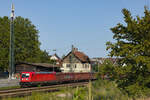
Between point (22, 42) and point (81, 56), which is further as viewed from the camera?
point (81, 56)

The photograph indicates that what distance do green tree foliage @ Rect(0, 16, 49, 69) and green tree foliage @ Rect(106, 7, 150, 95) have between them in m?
45.3

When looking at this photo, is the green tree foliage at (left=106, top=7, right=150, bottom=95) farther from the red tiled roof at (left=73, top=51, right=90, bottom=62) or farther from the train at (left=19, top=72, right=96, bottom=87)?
the red tiled roof at (left=73, top=51, right=90, bottom=62)

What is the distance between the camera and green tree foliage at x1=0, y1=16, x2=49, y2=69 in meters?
52.8

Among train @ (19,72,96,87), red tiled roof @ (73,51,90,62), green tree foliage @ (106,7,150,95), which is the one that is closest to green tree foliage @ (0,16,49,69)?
red tiled roof @ (73,51,90,62)

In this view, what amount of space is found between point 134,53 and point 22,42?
51.6 metres

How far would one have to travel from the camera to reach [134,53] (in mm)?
9445

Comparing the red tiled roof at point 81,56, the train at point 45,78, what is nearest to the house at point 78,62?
the red tiled roof at point 81,56

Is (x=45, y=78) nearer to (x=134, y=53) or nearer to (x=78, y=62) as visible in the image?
(x=134, y=53)

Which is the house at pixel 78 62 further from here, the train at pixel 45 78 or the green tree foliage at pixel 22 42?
the train at pixel 45 78

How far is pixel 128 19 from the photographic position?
1048 centimetres

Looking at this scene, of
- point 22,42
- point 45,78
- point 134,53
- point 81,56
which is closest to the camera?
point 134,53

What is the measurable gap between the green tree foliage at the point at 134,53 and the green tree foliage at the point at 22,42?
149 feet

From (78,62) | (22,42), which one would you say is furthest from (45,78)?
(78,62)

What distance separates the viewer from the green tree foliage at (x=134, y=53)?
9.31m
